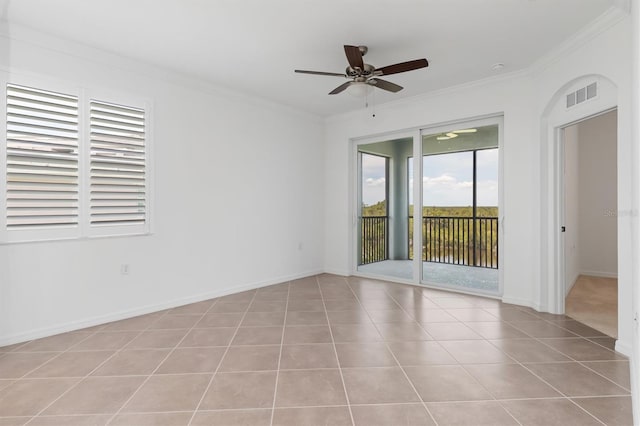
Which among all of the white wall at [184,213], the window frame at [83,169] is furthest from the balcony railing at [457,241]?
the window frame at [83,169]

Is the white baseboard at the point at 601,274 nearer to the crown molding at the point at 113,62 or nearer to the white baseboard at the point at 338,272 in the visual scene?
the white baseboard at the point at 338,272

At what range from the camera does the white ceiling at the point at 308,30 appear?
2.68 m

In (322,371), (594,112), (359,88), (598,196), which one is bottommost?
(322,371)

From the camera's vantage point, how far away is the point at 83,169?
10.9ft

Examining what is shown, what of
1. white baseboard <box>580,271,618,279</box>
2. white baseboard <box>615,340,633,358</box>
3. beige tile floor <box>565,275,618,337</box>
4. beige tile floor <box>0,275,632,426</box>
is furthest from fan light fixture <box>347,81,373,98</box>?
white baseboard <box>580,271,618,279</box>

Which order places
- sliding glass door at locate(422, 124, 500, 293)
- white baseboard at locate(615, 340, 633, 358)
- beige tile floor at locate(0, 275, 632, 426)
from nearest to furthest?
beige tile floor at locate(0, 275, 632, 426), white baseboard at locate(615, 340, 633, 358), sliding glass door at locate(422, 124, 500, 293)

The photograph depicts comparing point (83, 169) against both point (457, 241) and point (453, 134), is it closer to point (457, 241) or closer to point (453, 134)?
point (453, 134)

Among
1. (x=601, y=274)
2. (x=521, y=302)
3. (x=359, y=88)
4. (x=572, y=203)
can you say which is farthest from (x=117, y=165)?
(x=601, y=274)

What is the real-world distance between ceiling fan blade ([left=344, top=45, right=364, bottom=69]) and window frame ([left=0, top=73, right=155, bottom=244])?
7.83ft

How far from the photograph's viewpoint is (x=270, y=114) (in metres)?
5.14

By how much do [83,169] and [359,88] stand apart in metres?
2.91

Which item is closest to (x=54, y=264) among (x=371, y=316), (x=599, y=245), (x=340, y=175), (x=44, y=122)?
(x=44, y=122)

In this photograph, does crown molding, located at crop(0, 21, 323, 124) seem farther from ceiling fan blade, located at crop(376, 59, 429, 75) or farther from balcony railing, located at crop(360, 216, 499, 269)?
balcony railing, located at crop(360, 216, 499, 269)

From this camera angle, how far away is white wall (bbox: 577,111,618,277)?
217 inches
